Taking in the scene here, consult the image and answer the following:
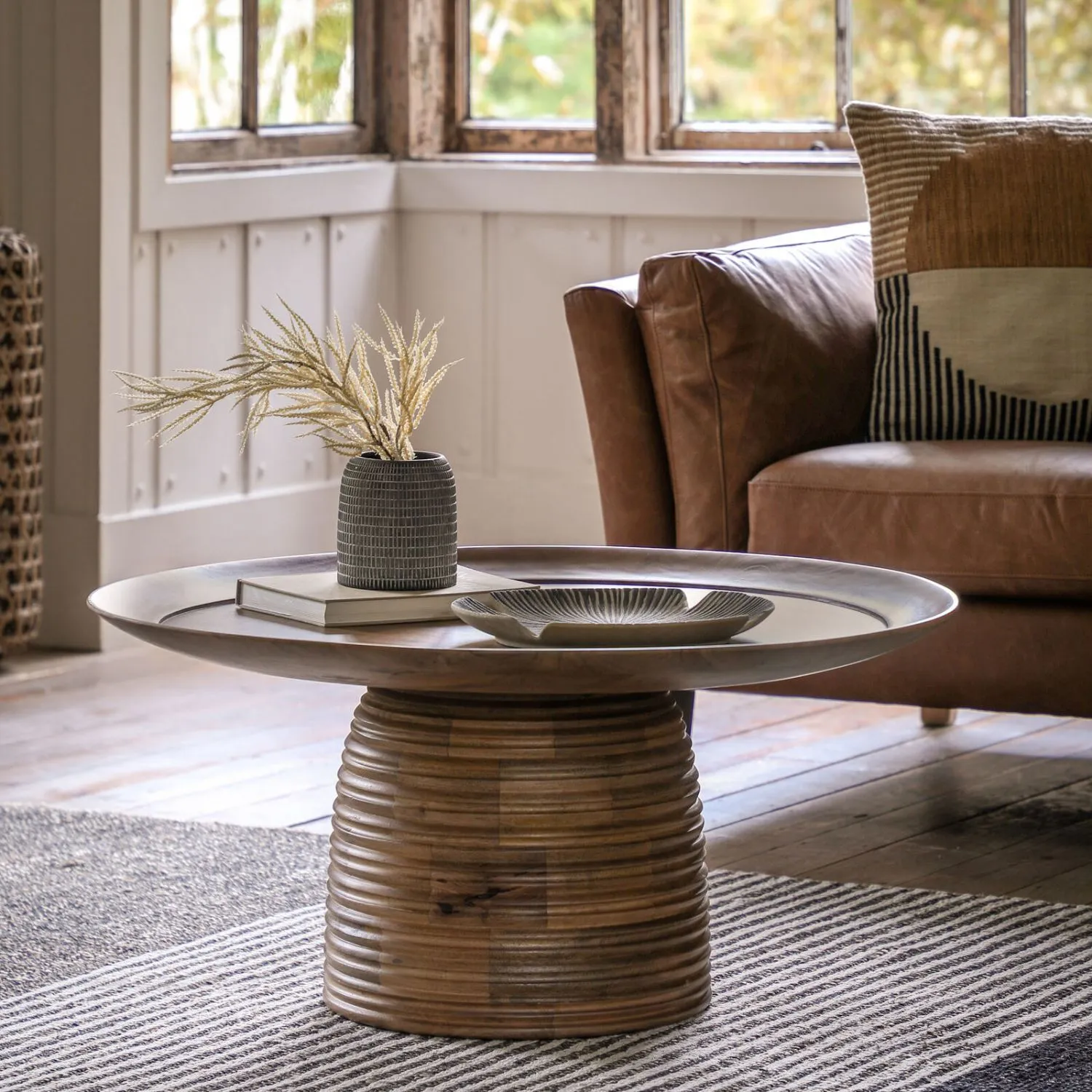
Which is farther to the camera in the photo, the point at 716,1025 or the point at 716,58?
the point at 716,58

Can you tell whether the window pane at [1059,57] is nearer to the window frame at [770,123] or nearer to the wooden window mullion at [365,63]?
the window frame at [770,123]

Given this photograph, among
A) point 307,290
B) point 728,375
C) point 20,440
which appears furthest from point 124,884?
point 307,290

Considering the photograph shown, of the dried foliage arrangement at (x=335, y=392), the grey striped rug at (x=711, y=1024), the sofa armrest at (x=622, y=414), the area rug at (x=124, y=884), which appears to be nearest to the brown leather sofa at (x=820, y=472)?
the sofa armrest at (x=622, y=414)

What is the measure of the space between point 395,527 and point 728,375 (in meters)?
0.95

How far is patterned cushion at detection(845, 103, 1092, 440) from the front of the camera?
289 cm

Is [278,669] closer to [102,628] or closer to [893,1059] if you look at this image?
[893,1059]

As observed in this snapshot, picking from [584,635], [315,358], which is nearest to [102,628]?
[315,358]

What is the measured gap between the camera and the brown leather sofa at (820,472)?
8.41 feet

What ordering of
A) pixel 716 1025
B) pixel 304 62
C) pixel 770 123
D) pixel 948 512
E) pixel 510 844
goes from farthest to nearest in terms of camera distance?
pixel 304 62 < pixel 770 123 < pixel 948 512 < pixel 716 1025 < pixel 510 844

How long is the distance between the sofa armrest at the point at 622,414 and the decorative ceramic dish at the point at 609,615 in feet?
2.83

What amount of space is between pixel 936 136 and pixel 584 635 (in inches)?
59.9

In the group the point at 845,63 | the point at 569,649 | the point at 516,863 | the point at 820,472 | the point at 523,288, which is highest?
the point at 845,63

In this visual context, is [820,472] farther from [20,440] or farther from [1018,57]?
[1018,57]

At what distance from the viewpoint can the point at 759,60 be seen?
14.3 ft
